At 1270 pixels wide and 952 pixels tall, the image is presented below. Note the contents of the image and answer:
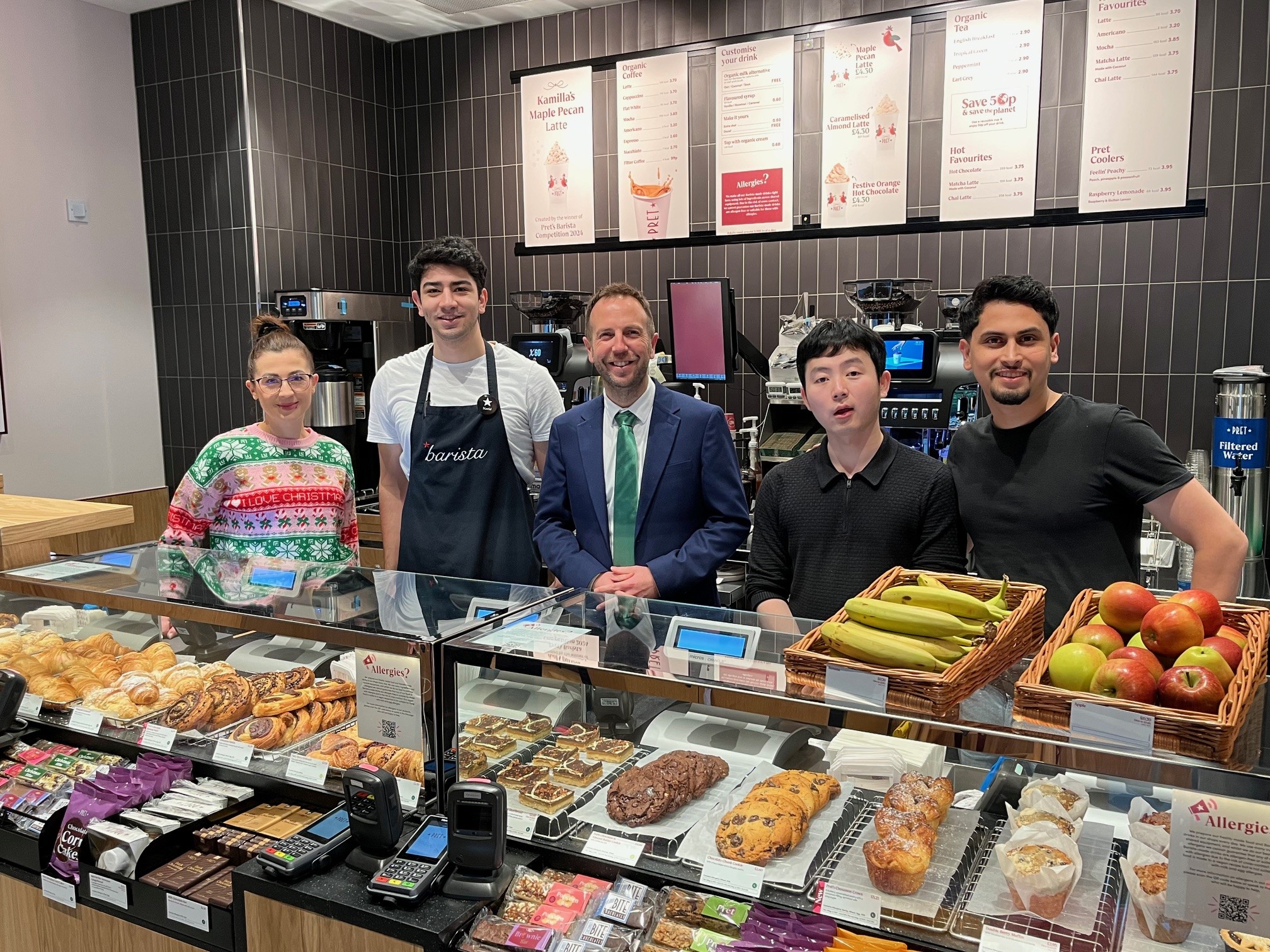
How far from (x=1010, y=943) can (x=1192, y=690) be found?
45 cm

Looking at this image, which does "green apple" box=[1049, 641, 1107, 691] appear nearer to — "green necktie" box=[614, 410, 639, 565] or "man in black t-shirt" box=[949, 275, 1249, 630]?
"man in black t-shirt" box=[949, 275, 1249, 630]

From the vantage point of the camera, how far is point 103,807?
198 centimetres

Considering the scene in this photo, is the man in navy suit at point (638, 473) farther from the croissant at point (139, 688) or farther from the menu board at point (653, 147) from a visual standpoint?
the menu board at point (653, 147)

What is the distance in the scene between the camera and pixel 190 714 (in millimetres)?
2225

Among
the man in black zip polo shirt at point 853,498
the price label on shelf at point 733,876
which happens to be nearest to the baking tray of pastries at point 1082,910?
the price label on shelf at point 733,876

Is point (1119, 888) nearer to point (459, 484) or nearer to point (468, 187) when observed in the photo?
point (459, 484)

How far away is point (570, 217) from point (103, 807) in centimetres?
468

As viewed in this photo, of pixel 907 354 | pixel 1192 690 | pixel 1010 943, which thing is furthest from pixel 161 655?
pixel 907 354

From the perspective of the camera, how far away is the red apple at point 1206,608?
146cm

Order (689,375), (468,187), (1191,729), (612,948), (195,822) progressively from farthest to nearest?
(468,187), (689,375), (195,822), (612,948), (1191,729)

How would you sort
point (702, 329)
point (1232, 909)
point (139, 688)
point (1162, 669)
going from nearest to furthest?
point (1232, 909) < point (1162, 669) < point (139, 688) < point (702, 329)

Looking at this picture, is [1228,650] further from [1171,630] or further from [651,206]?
[651,206]

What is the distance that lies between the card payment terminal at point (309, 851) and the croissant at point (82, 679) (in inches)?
38.2

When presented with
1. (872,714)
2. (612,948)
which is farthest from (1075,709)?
(612,948)
